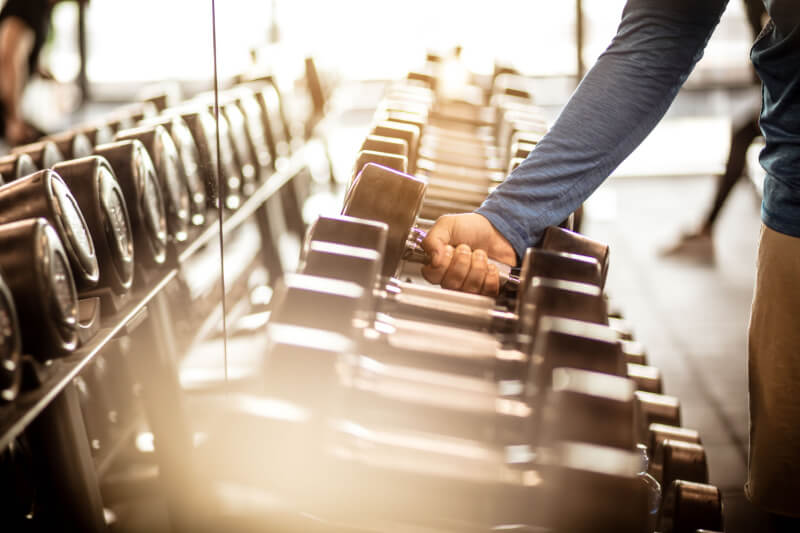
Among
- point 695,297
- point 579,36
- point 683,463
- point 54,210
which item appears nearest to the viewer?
point 54,210

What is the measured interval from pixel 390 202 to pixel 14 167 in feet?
2.64

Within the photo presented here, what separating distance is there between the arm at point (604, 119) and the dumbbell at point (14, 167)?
79 centimetres

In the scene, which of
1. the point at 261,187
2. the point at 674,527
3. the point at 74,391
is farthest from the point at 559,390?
the point at 261,187

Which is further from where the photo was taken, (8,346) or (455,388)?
(8,346)

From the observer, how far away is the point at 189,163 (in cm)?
151

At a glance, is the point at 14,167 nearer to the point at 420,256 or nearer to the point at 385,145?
the point at 385,145

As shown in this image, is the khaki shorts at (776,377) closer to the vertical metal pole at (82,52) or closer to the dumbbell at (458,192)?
the dumbbell at (458,192)

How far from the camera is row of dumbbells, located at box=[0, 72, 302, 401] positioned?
738 millimetres

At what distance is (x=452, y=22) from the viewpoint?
3988 mm

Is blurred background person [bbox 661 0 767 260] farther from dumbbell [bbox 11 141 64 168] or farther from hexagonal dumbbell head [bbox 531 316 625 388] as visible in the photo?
hexagonal dumbbell head [bbox 531 316 625 388]

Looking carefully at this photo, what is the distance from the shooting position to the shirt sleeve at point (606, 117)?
0.73m

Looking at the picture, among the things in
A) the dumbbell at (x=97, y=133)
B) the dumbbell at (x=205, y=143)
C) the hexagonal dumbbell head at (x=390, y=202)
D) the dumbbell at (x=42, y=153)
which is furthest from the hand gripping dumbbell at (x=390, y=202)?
the dumbbell at (x=97, y=133)

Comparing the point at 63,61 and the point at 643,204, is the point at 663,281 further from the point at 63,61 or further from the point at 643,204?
the point at 63,61

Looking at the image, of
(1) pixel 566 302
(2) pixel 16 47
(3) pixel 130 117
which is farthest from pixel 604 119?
(2) pixel 16 47
